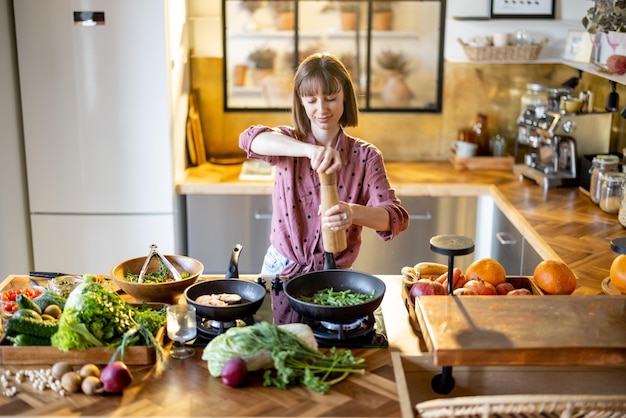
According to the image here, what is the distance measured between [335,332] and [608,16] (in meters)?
2.14

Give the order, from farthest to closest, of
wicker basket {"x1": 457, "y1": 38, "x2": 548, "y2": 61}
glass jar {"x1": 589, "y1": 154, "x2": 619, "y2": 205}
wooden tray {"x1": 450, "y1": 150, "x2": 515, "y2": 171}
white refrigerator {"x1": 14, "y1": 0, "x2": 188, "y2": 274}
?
wooden tray {"x1": 450, "y1": 150, "x2": 515, "y2": 171}
wicker basket {"x1": 457, "y1": 38, "x2": 548, "y2": 61}
white refrigerator {"x1": 14, "y1": 0, "x2": 188, "y2": 274}
glass jar {"x1": 589, "y1": 154, "x2": 619, "y2": 205}

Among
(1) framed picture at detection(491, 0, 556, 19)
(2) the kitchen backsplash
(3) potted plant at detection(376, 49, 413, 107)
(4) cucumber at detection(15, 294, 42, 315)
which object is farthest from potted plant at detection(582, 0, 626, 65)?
(4) cucumber at detection(15, 294, 42, 315)

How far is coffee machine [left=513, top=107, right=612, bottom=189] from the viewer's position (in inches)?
159

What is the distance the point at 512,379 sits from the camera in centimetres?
207

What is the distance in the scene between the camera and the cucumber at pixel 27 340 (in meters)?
2.05

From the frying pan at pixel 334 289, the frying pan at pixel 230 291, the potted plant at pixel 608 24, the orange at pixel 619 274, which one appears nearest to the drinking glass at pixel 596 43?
the potted plant at pixel 608 24

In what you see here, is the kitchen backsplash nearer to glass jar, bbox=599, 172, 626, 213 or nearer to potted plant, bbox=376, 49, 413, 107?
potted plant, bbox=376, 49, 413, 107

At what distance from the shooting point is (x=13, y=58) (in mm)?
3984

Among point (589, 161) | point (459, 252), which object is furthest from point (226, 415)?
point (589, 161)

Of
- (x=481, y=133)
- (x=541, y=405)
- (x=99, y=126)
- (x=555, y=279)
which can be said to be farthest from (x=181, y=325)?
(x=481, y=133)

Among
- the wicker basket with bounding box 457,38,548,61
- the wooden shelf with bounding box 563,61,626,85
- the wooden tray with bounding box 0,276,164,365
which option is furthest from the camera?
the wicker basket with bounding box 457,38,548,61

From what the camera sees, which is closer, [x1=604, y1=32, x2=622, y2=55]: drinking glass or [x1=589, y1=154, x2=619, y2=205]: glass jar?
[x1=604, y1=32, x2=622, y2=55]: drinking glass

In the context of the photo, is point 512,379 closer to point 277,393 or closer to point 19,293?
point 277,393

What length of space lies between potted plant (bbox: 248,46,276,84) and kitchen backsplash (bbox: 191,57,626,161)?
188 millimetres
